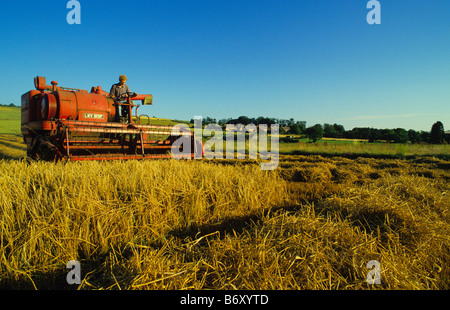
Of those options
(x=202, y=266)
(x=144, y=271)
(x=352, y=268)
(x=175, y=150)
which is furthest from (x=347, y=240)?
(x=175, y=150)

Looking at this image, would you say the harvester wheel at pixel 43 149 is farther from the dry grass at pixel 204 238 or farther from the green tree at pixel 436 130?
the green tree at pixel 436 130

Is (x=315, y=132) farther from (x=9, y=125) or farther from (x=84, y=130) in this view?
(x=9, y=125)

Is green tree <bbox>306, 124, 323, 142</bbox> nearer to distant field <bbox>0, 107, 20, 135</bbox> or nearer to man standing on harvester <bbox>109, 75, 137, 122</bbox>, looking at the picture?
man standing on harvester <bbox>109, 75, 137, 122</bbox>

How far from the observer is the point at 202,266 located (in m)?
1.80

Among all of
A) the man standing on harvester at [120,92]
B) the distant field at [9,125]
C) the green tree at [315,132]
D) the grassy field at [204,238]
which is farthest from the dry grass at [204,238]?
the green tree at [315,132]

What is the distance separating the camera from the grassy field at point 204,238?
66.7 inches

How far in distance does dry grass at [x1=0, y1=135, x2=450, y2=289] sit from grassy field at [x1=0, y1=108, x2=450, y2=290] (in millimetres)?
11

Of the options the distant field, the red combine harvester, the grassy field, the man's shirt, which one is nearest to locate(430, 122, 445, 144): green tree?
the red combine harvester

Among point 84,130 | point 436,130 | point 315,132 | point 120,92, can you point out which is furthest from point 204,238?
point 436,130

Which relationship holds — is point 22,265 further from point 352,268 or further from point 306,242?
point 352,268

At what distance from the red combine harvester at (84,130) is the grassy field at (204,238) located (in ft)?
8.86

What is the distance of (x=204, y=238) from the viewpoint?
2.66 m

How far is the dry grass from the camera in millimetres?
1695

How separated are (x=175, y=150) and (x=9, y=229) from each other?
6132 mm
